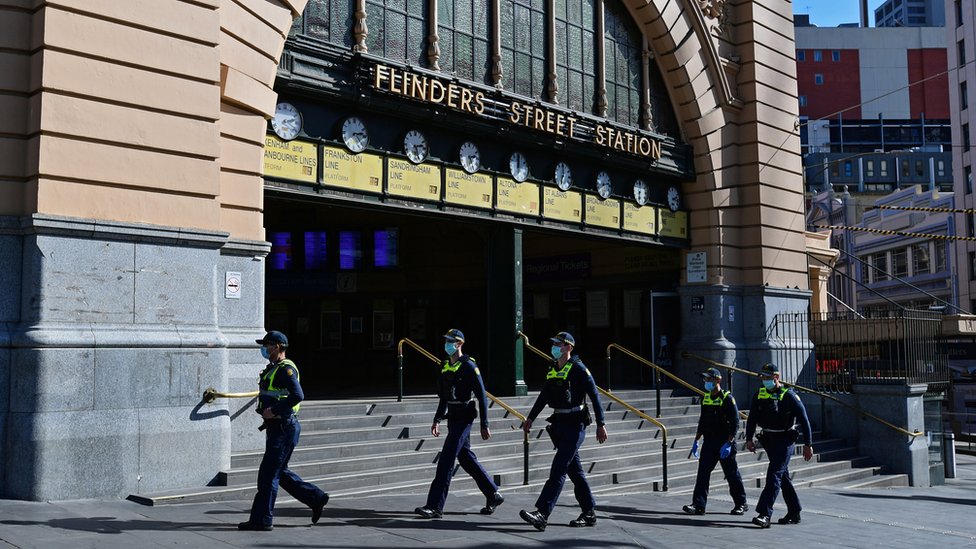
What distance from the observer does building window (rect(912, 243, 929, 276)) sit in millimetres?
66062

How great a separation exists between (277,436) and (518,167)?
10761 millimetres

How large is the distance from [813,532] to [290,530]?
19.7ft

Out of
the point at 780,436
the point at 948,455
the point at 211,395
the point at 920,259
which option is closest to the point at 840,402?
the point at 948,455

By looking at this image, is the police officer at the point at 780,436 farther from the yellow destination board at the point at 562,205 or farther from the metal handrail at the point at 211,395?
the yellow destination board at the point at 562,205

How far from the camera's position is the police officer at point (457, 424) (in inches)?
388

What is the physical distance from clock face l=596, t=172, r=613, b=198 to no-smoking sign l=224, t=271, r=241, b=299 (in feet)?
32.6

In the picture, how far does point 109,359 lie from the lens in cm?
1048

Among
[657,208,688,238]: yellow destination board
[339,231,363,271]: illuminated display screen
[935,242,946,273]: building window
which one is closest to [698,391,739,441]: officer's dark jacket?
[657,208,688,238]: yellow destination board

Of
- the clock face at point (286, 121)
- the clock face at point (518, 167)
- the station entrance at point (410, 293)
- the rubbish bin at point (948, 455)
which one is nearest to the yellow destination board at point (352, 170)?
the clock face at point (286, 121)

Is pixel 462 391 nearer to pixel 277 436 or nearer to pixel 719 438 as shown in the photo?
pixel 277 436

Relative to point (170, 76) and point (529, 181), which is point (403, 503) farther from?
point (529, 181)

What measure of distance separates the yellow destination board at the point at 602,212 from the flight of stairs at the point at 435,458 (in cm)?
414

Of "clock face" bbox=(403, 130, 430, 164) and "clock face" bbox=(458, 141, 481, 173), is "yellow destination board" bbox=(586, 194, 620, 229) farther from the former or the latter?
"clock face" bbox=(403, 130, 430, 164)

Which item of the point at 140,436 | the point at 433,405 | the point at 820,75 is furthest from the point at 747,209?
the point at 820,75
